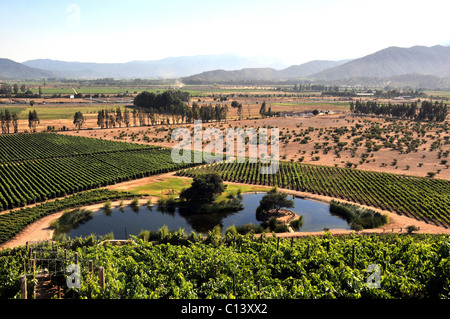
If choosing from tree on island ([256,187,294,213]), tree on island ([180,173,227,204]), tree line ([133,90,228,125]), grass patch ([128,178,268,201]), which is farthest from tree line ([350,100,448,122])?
tree on island ([180,173,227,204])

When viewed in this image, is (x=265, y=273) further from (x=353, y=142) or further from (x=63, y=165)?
(x=353, y=142)

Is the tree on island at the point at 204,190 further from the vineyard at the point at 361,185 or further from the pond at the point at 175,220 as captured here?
the vineyard at the point at 361,185

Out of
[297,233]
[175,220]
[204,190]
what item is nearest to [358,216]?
[297,233]

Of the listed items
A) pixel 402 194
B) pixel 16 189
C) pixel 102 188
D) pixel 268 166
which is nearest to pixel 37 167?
pixel 16 189

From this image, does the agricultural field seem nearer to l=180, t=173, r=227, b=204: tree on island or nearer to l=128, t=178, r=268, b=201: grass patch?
l=128, t=178, r=268, b=201: grass patch

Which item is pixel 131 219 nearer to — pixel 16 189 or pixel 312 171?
pixel 16 189
